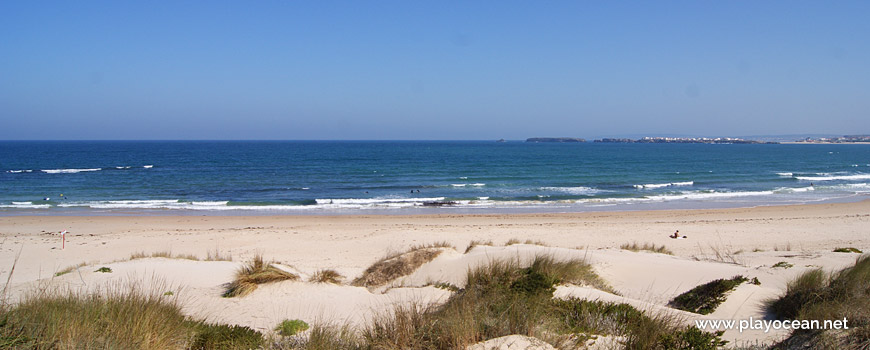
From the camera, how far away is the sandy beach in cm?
757

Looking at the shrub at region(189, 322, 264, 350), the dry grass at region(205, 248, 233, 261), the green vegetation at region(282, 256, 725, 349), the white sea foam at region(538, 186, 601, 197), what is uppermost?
the green vegetation at region(282, 256, 725, 349)

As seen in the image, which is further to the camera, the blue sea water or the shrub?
the blue sea water

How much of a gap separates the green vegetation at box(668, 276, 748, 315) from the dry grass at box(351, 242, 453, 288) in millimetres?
4861

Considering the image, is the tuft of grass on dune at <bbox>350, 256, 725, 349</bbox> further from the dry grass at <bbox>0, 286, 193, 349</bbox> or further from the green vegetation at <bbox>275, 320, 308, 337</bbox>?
the dry grass at <bbox>0, 286, 193, 349</bbox>

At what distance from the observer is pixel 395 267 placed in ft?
33.8

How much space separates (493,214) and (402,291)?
60.7ft

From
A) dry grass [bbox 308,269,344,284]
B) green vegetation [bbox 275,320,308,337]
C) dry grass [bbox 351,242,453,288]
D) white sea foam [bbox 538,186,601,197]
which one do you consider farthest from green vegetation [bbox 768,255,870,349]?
white sea foam [bbox 538,186,601,197]

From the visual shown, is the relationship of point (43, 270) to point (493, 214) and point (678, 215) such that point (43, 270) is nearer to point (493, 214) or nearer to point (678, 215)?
point (493, 214)

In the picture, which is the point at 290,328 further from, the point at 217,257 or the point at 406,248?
the point at 406,248

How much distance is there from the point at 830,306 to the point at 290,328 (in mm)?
6205

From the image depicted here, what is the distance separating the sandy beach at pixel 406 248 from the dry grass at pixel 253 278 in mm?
196

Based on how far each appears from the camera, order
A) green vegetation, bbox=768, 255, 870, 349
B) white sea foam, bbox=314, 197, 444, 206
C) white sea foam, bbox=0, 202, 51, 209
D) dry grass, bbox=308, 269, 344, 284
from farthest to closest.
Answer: white sea foam, bbox=314, 197, 444, 206 < white sea foam, bbox=0, 202, 51, 209 < dry grass, bbox=308, 269, 344, 284 < green vegetation, bbox=768, 255, 870, 349

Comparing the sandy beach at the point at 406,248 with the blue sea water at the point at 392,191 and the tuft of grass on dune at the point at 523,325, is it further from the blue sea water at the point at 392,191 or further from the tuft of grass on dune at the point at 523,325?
the blue sea water at the point at 392,191

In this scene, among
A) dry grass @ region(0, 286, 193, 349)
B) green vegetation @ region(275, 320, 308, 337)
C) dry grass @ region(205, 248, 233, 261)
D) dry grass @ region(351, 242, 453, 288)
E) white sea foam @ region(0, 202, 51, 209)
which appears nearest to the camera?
dry grass @ region(0, 286, 193, 349)
